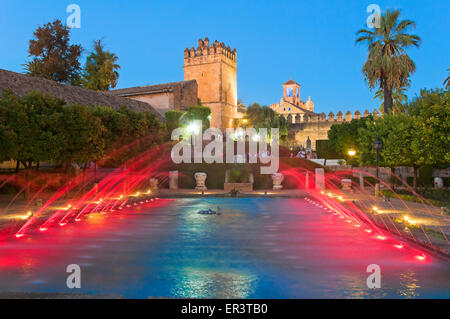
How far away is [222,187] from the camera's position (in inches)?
990

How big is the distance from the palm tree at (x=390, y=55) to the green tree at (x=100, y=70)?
38.3 meters

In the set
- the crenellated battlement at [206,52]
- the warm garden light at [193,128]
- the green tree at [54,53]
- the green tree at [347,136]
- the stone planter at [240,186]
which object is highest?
the crenellated battlement at [206,52]

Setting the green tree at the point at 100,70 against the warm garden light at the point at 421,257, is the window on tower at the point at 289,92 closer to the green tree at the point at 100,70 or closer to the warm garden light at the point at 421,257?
the green tree at the point at 100,70

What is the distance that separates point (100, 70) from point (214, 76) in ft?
63.2

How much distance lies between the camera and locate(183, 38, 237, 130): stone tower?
6347 centimetres

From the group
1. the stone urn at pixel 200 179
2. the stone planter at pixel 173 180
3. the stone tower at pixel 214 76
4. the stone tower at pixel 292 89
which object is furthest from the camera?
the stone tower at pixel 292 89

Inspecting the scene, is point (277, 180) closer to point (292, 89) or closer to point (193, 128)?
point (193, 128)

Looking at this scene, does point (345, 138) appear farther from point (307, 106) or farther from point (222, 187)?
point (307, 106)

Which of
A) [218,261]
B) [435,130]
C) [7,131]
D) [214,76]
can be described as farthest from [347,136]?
[214,76]

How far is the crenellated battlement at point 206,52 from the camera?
64938 mm

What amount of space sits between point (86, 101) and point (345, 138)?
78.6 ft

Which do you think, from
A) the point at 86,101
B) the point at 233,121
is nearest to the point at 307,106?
the point at 233,121

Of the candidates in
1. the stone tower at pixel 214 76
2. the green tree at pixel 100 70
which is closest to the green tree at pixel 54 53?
the green tree at pixel 100 70

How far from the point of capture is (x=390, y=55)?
26.9 metres
